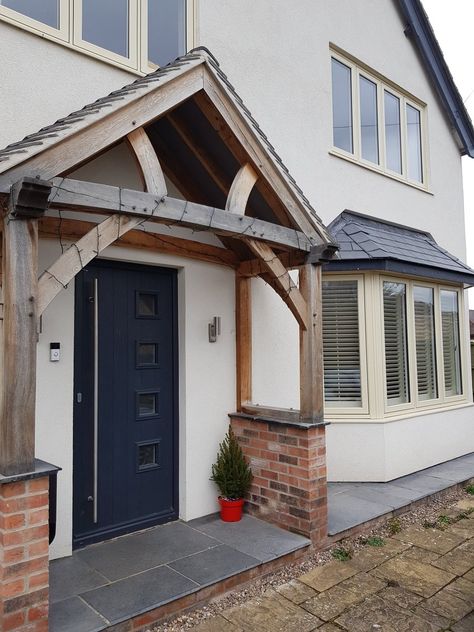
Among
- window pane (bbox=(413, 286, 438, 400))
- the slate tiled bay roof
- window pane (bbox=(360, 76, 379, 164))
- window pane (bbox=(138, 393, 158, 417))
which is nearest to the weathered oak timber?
the slate tiled bay roof

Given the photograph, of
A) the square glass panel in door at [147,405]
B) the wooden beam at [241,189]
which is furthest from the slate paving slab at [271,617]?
the wooden beam at [241,189]

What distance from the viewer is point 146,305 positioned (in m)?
4.84

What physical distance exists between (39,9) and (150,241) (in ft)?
6.98

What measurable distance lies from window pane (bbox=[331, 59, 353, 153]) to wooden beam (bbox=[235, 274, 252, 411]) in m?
3.11

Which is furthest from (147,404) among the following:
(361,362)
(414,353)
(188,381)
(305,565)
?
(414,353)

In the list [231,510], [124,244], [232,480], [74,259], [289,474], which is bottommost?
[231,510]

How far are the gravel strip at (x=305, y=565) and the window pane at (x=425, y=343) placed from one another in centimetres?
162

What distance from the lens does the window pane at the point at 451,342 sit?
25.8 ft

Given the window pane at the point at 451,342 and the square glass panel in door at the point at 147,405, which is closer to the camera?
the square glass panel in door at the point at 147,405

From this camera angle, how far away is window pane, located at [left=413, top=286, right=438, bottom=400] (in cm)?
720

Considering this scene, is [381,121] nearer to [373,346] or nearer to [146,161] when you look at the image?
[373,346]

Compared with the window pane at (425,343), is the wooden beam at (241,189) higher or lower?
higher

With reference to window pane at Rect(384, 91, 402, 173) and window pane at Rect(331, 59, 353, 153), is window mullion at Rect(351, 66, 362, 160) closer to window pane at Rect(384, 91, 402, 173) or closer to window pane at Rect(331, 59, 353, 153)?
window pane at Rect(331, 59, 353, 153)

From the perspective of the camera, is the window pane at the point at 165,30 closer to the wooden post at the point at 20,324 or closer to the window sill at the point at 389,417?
the wooden post at the point at 20,324
